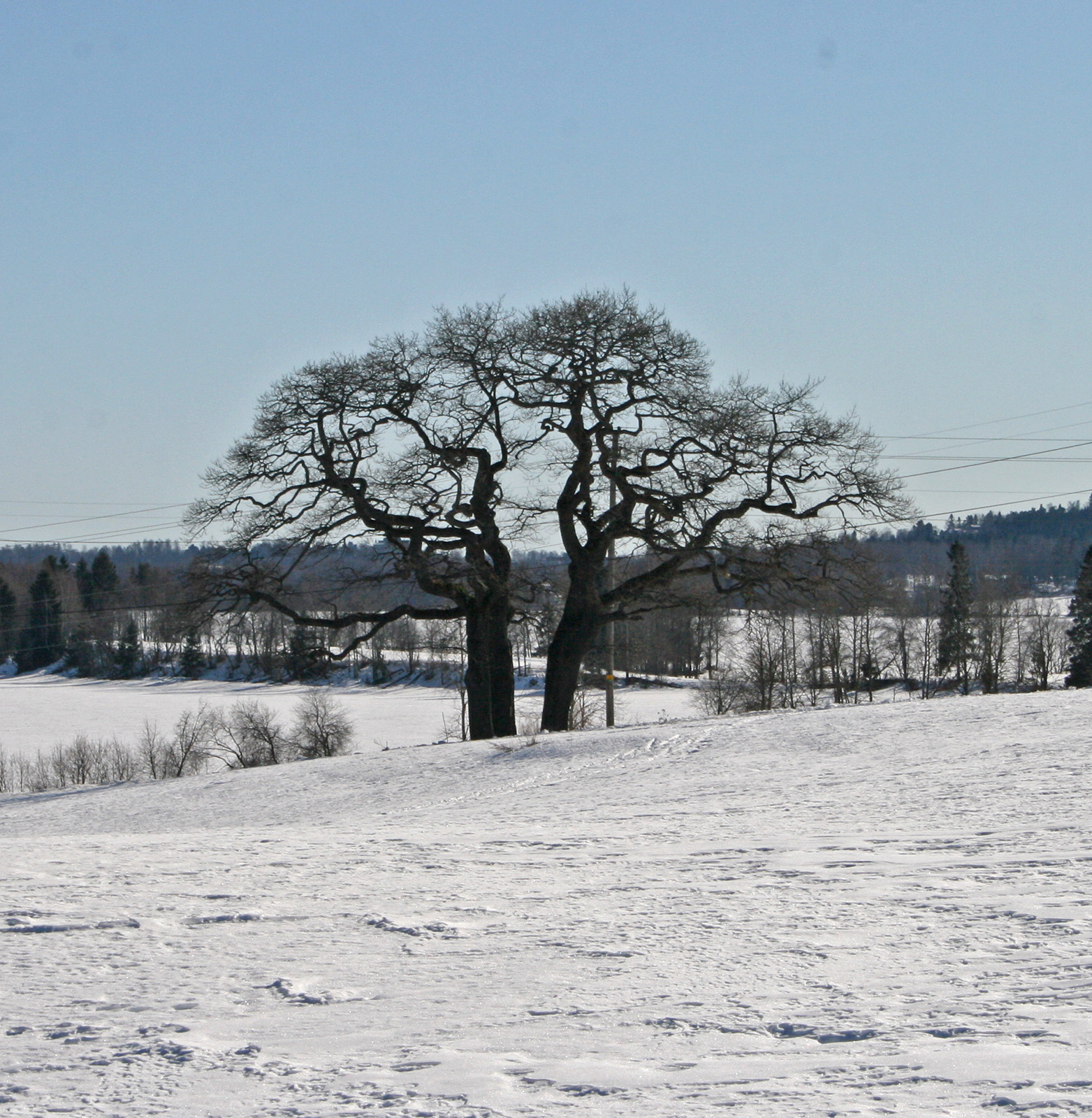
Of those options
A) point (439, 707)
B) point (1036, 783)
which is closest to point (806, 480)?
point (1036, 783)

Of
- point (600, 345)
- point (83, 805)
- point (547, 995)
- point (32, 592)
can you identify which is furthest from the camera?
point (32, 592)

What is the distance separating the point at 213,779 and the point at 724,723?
1000 cm

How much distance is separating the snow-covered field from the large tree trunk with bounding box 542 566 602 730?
13.1 metres

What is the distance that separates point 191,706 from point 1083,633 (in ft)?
197

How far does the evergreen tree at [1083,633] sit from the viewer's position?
175 feet

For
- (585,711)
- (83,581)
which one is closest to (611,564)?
(585,711)

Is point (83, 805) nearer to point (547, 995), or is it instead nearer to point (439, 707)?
point (547, 995)

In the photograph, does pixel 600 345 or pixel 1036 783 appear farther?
pixel 600 345

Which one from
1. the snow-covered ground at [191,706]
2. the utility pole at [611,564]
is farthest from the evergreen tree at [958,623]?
the utility pole at [611,564]

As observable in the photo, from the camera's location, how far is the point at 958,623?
219 feet

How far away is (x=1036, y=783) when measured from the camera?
478 inches

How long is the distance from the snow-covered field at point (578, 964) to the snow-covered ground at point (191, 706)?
1323 inches

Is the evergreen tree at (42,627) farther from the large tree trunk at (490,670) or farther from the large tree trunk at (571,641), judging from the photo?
the large tree trunk at (571,641)

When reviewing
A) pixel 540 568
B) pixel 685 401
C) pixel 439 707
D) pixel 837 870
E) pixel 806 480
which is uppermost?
pixel 685 401
